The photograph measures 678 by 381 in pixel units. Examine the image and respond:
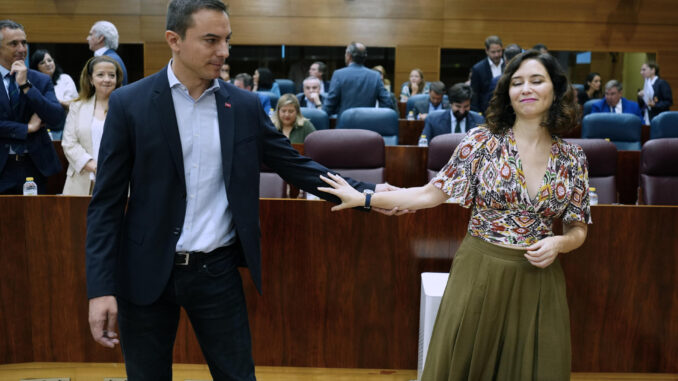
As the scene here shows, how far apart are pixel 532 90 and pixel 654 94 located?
6456 mm

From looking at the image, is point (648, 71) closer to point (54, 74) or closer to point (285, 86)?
point (285, 86)

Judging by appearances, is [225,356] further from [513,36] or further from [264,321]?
[513,36]

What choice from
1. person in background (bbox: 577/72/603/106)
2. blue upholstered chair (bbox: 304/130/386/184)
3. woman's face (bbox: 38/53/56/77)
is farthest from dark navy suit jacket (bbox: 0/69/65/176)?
person in background (bbox: 577/72/603/106)

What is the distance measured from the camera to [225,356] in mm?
1455

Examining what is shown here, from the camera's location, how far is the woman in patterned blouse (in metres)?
1.61

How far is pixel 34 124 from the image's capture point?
2859 millimetres

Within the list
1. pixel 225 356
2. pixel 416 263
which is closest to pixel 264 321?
pixel 416 263

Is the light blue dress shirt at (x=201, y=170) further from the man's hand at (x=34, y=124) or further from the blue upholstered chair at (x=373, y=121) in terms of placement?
the blue upholstered chair at (x=373, y=121)

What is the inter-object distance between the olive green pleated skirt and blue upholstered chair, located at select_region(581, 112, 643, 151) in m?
3.39

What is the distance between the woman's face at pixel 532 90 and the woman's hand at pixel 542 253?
35cm

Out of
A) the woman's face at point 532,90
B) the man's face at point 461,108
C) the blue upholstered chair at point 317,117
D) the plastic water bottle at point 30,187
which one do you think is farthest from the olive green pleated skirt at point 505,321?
the blue upholstered chair at point 317,117

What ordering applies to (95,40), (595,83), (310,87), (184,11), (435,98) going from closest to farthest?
(184,11)
(95,40)
(310,87)
(435,98)
(595,83)

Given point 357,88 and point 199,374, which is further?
point 357,88

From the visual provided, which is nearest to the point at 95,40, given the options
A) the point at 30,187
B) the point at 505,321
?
the point at 30,187
